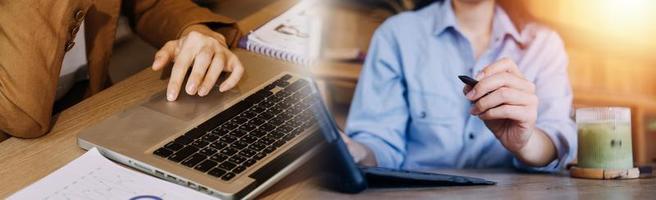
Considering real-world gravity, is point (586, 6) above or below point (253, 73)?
above

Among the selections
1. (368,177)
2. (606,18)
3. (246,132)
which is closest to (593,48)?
(606,18)

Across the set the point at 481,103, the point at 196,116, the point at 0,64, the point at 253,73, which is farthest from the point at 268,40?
the point at 481,103

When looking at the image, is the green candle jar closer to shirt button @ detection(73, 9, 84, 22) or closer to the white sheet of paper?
the white sheet of paper

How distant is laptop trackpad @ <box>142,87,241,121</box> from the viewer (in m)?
1.04

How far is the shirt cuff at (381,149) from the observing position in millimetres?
941

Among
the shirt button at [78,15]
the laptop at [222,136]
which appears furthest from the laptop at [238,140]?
the shirt button at [78,15]

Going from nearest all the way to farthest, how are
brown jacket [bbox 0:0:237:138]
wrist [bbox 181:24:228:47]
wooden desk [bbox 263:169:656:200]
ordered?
wooden desk [bbox 263:169:656:200] < brown jacket [bbox 0:0:237:138] < wrist [bbox 181:24:228:47]

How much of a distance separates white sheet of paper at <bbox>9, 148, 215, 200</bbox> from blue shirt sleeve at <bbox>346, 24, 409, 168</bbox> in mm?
177

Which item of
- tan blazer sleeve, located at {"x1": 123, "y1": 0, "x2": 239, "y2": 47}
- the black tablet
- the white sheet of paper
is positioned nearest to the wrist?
tan blazer sleeve, located at {"x1": 123, "y1": 0, "x2": 239, "y2": 47}

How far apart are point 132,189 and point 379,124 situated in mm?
253

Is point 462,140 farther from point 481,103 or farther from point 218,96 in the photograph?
point 218,96

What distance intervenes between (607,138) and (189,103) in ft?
1.55

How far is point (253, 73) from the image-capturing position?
1170 millimetres

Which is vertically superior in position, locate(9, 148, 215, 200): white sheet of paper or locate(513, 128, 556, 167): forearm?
locate(513, 128, 556, 167): forearm
